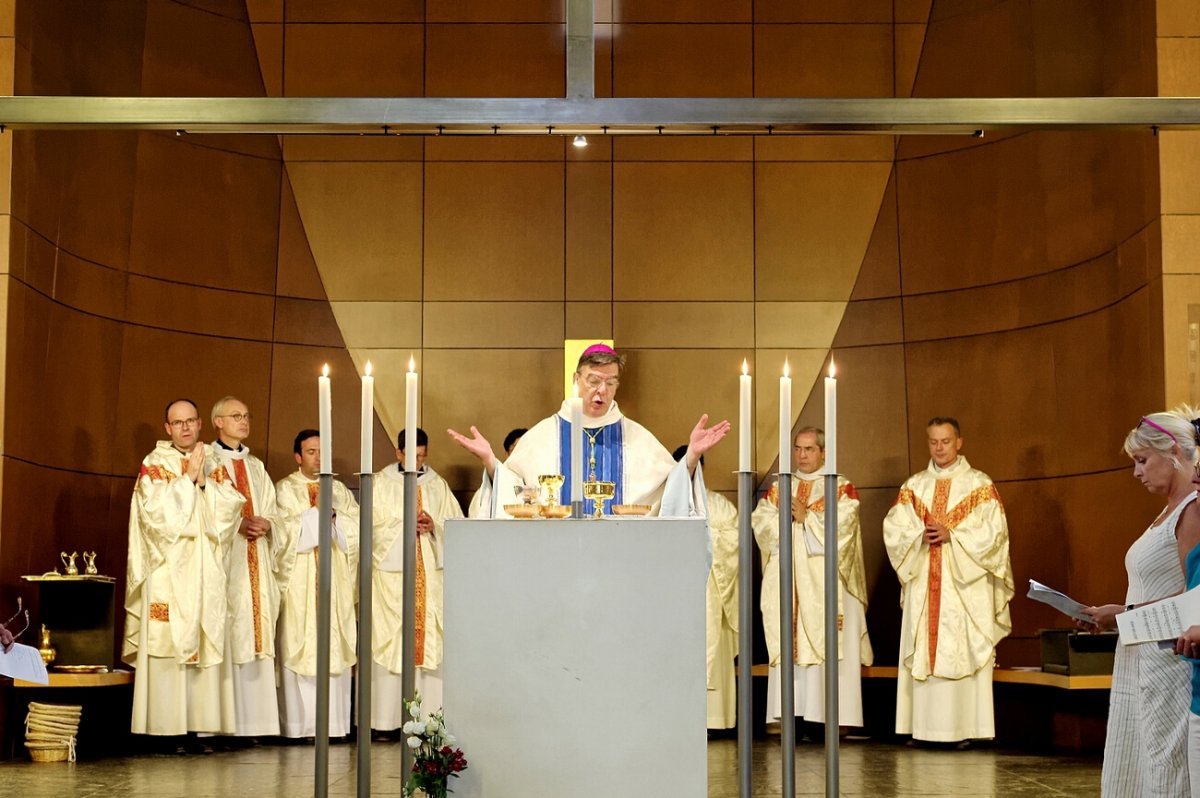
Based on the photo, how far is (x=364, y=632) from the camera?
4.44 m

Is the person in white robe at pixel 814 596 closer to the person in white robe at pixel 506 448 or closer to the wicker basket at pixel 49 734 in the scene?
the person in white robe at pixel 506 448

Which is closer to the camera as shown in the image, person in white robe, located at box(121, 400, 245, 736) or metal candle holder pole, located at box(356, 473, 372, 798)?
metal candle holder pole, located at box(356, 473, 372, 798)

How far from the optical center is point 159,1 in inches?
399

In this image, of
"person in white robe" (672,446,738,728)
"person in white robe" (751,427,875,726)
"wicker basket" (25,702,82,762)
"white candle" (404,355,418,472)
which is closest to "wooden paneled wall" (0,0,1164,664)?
"person in white robe" (751,427,875,726)

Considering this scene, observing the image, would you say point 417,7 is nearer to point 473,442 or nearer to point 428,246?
point 428,246

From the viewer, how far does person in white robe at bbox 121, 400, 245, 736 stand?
340 inches

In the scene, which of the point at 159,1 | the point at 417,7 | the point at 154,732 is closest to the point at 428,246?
the point at 417,7

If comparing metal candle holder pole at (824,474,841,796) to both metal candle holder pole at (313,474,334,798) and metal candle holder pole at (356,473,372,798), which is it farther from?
metal candle holder pole at (313,474,334,798)

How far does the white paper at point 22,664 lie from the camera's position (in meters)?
4.72

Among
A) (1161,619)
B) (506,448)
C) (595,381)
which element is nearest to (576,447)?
(595,381)

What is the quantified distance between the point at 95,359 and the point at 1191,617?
287 inches

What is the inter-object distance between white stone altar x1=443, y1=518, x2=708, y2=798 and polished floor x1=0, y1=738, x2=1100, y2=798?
7.21 ft

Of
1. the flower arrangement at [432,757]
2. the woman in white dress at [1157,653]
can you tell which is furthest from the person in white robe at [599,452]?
the woman in white dress at [1157,653]

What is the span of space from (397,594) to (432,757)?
5.54 m
